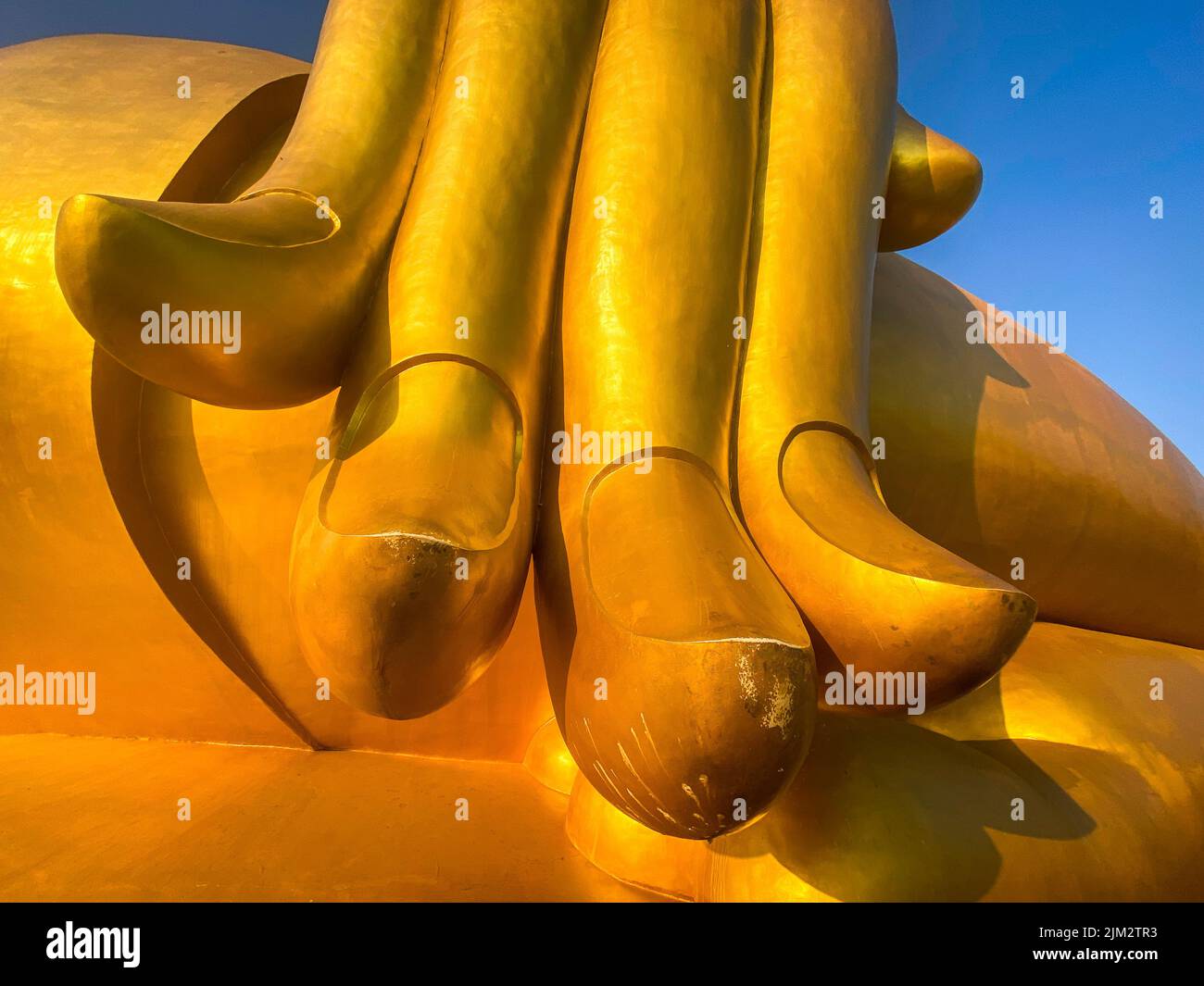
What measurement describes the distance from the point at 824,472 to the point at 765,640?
0.49 m

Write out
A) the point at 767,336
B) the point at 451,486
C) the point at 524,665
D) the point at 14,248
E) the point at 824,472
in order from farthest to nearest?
1. the point at 524,665
2. the point at 14,248
3. the point at 767,336
4. the point at 824,472
5. the point at 451,486

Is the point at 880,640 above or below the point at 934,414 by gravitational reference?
below

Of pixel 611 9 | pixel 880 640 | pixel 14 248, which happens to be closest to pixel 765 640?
pixel 880 640

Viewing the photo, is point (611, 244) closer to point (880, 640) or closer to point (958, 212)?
point (880, 640)

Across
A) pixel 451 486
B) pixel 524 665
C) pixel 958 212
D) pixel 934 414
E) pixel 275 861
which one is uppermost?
pixel 958 212

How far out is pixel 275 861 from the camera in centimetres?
166

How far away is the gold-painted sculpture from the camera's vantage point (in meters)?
1.34

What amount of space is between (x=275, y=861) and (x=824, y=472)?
1128mm

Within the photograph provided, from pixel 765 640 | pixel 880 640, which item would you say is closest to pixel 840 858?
pixel 880 640

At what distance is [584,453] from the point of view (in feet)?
5.28

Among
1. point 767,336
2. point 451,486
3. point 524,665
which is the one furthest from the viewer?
point 524,665

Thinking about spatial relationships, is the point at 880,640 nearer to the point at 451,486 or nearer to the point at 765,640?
the point at 765,640

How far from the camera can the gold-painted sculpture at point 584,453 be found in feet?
4.39

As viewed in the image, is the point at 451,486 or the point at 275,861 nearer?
the point at 451,486
